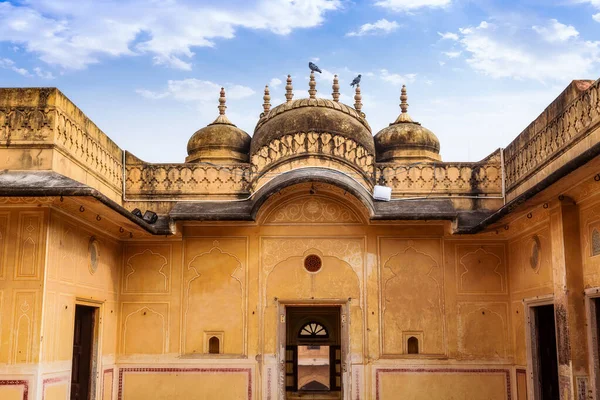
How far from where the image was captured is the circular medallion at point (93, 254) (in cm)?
914

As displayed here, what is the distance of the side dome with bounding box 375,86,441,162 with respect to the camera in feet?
42.2

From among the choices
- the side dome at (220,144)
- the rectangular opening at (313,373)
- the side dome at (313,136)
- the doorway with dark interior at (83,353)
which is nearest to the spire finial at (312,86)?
the side dome at (313,136)

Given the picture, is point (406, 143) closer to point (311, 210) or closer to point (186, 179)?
point (311, 210)

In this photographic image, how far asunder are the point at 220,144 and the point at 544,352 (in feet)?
22.7

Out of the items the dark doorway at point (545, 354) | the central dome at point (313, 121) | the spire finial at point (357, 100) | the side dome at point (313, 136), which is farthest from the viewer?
the spire finial at point (357, 100)

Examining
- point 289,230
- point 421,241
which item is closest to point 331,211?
point 289,230

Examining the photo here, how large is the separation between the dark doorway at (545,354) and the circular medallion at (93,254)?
618 centimetres

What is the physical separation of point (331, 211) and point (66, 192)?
4.62m

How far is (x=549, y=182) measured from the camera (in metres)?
6.75

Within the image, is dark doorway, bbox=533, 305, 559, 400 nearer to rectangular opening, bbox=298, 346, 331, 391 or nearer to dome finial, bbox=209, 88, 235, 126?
dome finial, bbox=209, 88, 235, 126

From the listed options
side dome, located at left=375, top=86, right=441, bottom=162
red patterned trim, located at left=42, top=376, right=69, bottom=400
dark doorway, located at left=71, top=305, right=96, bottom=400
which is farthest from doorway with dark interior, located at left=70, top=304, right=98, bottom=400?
side dome, located at left=375, top=86, right=441, bottom=162

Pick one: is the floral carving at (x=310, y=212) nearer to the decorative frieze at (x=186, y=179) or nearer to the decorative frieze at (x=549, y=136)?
the decorative frieze at (x=186, y=179)

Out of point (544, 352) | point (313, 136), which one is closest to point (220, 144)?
point (313, 136)

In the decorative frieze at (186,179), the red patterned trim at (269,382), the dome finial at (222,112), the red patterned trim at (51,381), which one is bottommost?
the red patterned trim at (269,382)
